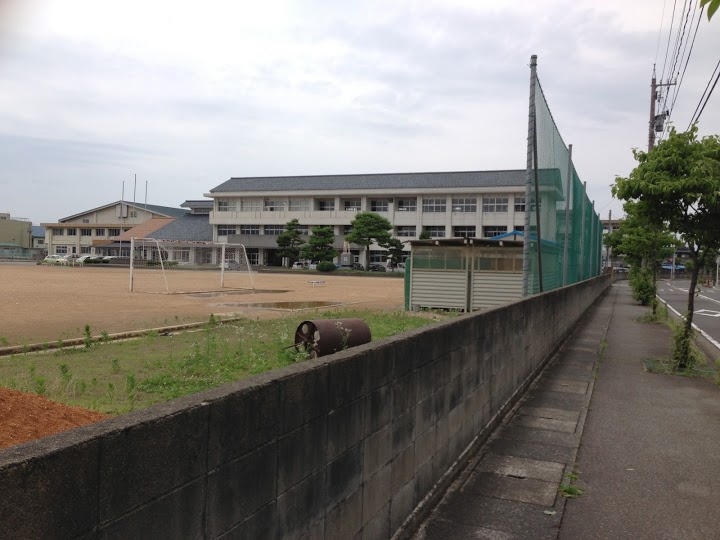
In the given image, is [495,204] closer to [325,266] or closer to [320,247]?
[320,247]

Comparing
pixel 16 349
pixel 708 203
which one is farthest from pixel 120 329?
pixel 708 203

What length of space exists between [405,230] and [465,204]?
26.9 ft

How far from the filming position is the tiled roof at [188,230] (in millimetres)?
87625

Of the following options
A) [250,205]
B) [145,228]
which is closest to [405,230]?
[250,205]

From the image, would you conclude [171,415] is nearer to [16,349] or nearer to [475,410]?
[475,410]

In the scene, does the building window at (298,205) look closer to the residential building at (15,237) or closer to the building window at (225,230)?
the building window at (225,230)

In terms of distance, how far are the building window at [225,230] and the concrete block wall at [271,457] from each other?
272ft

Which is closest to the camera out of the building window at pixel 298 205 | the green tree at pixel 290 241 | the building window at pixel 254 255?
the green tree at pixel 290 241

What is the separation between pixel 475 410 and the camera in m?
5.82

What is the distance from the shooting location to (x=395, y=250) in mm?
73250

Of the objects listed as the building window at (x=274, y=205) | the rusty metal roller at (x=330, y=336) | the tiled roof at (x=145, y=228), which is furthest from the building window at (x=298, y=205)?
the rusty metal roller at (x=330, y=336)

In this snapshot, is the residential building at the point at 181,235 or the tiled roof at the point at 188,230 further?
the tiled roof at the point at 188,230

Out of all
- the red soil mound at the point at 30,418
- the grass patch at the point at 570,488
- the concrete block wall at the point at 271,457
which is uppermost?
the concrete block wall at the point at 271,457

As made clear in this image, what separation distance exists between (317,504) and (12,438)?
2.16 m
